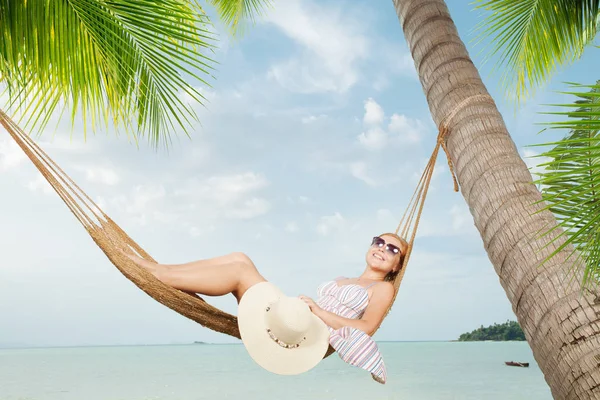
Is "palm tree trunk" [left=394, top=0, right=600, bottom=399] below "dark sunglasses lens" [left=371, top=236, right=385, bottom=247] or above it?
above

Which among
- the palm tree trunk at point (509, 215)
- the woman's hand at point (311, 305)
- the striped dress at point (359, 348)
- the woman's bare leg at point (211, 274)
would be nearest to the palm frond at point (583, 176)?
the palm tree trunk at point (509, 215)

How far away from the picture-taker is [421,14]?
2.79 m

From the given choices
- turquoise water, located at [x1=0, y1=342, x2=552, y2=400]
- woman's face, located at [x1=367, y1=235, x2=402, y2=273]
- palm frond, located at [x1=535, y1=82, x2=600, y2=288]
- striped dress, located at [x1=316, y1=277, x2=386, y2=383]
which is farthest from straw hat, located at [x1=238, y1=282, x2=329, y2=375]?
turquoise water, located at [x1=0, y1=342, x2=552, y2=400]

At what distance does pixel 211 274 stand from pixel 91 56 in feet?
4.41

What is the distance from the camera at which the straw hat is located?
2.19m

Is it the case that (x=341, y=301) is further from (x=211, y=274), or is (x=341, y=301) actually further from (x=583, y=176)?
(x=583, y=176)

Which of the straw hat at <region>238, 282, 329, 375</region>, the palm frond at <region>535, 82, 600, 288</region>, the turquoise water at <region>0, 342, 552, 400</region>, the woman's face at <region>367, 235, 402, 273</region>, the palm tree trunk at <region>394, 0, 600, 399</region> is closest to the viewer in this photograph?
the palm frond at <region>535, 82, 600, 288</region>

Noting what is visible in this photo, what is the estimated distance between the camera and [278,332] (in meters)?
2.21

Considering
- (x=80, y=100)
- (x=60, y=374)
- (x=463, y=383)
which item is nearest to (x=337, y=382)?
(x=463, y=383)

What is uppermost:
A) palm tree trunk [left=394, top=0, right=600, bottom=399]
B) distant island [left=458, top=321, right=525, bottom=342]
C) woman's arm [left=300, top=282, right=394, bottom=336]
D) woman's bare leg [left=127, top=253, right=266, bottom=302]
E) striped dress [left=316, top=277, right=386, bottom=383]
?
palm tree trunk [left=394, top=0, right=600, bottom=399]

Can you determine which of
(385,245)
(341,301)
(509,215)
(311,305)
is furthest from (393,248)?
(509,215)

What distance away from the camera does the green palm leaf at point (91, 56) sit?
2768 millimetres

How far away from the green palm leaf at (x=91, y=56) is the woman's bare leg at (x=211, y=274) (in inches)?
40.2

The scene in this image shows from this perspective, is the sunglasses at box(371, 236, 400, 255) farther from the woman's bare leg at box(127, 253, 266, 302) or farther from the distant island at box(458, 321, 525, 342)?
the distant island at box(458, 321, 525, 342)
